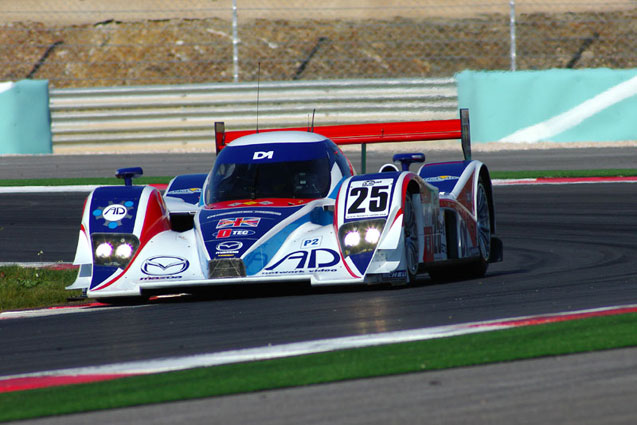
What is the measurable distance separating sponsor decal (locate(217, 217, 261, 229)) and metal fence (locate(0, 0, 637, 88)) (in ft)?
56.2

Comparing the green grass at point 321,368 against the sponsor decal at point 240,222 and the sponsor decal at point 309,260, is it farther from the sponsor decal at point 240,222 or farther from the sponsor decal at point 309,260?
the sponsor decal at point 240,222

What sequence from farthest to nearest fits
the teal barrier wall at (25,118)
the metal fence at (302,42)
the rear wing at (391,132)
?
the metal fence at (302,42)
the teal barrier wall at (25,118)
the rear wing at (391,132)

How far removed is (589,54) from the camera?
28.2 meters

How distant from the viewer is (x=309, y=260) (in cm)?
839

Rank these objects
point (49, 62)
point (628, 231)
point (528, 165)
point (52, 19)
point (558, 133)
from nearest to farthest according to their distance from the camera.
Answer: point (628, 231), point (528, 165), point (558, 133), point (49, 62), point (52, 19)

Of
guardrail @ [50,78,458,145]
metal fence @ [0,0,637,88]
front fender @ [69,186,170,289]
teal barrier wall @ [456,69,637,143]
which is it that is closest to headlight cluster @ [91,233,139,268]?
front fender @ [69,186,170,289]

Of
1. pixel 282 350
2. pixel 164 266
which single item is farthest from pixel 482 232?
pixel 282 350

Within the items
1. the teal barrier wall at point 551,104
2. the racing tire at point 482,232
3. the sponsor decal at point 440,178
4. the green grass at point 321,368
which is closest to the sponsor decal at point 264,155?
the sponsor decal at point 440,178

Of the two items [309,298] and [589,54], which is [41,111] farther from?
[309,298]

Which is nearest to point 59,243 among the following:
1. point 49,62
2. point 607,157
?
point 607,157

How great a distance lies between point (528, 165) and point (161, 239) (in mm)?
11716

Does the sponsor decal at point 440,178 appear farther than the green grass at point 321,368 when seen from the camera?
Yes

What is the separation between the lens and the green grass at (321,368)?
5074 millimetres

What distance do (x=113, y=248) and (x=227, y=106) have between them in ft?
45.2
